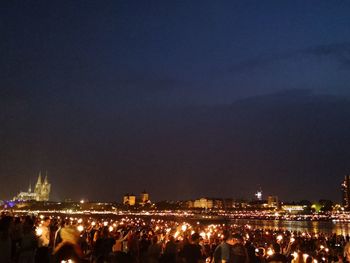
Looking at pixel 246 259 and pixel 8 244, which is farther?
pixel 246 259

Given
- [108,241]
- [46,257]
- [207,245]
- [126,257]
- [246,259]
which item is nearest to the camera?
[126,257]

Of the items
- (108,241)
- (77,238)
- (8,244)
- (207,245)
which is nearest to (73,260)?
(77,238)

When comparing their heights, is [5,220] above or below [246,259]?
above

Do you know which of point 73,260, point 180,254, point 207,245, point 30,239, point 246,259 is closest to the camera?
point 73,260

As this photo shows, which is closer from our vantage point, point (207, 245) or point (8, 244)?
point (8, 244)

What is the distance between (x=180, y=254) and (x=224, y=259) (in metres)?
1.44

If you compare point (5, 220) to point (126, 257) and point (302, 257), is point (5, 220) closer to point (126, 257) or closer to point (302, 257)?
point (126, 257)

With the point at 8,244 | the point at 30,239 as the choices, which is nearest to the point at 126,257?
the point at 8,244

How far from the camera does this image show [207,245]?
18594 mm

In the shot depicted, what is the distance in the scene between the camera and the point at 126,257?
263 inches

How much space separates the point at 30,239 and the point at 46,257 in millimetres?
2439

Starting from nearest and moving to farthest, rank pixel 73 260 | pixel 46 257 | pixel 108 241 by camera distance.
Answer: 1. pixel 73 260
2. pixel 46 257
3. pixel 108 241

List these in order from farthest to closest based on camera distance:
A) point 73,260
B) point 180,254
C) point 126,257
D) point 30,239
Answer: point 180,254 < point 30,239 < point 73,260 < point 126,257

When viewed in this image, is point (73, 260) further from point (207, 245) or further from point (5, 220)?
point (207, 245)
